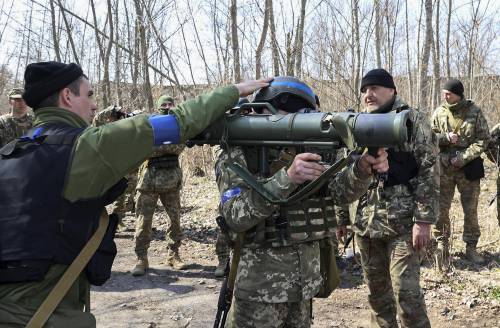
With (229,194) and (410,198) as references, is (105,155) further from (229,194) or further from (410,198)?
(410,198)

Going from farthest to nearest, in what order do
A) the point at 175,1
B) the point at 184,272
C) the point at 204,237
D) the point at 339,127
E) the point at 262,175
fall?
the point at 175,1
the point at 204,237
the point at 184,272
the point at 262,175
the point at 339,127

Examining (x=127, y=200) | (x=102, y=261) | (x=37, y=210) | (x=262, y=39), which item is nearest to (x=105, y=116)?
(x=127, y=200)

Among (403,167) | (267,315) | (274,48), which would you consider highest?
(274,48)

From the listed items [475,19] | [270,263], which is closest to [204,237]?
[270,263]

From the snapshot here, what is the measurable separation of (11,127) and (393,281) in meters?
5.44

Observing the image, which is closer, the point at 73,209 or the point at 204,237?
the point at 73,209

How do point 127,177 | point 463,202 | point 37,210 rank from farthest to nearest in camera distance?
point 127,177
point 463,202
point 37,210

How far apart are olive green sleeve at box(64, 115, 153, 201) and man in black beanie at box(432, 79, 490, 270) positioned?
186 inches

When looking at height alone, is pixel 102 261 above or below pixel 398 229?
above

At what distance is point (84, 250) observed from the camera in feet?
5.87

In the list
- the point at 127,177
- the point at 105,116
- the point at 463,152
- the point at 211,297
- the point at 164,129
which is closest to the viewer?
the point at 164,129

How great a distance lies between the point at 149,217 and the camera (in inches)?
230

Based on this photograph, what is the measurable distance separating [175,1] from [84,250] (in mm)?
10006

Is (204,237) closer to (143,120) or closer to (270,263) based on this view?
(270,263)
